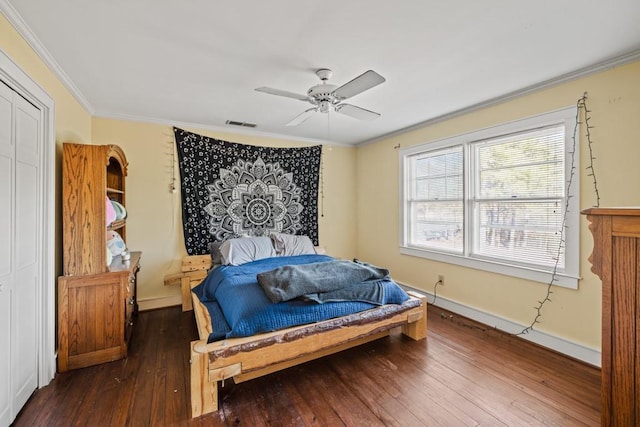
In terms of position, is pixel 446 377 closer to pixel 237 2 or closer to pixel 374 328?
pixel 374 328

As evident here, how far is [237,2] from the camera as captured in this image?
5.05ft

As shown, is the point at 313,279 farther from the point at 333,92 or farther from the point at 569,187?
the point at 569,187

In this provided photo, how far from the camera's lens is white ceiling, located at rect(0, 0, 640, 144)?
1.60 m

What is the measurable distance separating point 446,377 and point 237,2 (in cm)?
281

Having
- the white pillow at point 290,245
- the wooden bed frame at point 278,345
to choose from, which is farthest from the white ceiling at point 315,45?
A: the wooden bed frame at point 278,345

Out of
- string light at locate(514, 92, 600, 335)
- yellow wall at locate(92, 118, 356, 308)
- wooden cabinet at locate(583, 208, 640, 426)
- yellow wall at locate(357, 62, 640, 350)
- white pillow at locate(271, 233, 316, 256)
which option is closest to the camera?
wooden cabinet at locate(583, 208, 640, 426)

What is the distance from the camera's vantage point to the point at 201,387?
1.78m

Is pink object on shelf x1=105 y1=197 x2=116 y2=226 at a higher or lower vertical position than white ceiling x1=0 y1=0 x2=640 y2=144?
lower

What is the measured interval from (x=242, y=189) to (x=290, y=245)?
1046 millimetres

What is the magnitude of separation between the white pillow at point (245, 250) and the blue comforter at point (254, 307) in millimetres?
453

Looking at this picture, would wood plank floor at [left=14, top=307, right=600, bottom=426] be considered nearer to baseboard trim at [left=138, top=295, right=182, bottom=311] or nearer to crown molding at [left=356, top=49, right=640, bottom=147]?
baseboard trim at [left=138, top=295, right=182, bottom=311]

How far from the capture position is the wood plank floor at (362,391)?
174cm

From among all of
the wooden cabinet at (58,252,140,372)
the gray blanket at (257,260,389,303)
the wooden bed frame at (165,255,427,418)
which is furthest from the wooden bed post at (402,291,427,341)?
the wooden cabinet at (58,252,140,372)

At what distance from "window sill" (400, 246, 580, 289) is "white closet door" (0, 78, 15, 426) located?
3.82 meters
